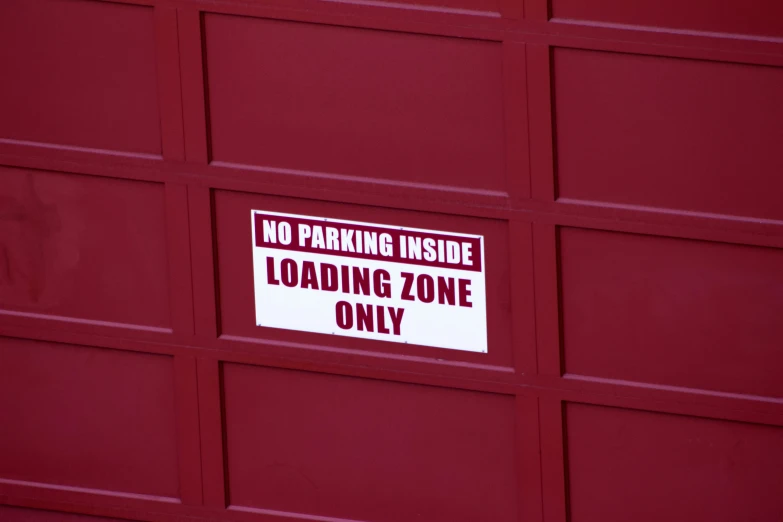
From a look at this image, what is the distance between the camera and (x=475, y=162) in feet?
17.5

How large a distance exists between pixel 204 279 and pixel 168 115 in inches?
23.4

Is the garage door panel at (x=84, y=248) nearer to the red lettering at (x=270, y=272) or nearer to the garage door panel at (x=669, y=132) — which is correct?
the red lettering at (x=270, y=272)

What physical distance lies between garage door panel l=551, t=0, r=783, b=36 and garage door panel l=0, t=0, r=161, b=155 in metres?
1.49

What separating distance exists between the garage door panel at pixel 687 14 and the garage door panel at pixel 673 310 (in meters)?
0.70

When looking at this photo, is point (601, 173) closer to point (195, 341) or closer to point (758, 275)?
point (758, 275)

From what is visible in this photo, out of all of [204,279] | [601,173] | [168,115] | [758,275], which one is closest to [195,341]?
[204,279]

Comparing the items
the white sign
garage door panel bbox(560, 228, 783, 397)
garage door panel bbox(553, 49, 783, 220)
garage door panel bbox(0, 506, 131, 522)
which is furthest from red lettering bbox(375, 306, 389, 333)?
garage door panel bbox(0, 506, 131, 522)

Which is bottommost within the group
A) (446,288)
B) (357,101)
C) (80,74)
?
(446,288)

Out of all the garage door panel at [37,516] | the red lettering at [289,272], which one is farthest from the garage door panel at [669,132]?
the garage door panel at [37,516]

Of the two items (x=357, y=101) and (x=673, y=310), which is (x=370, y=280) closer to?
(x=357, y=101)

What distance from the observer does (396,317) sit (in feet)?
18.2

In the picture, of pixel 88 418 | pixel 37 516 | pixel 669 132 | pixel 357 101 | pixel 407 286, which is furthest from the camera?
pixel 37 516

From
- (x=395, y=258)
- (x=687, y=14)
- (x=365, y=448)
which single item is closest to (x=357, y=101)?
(x=395, y=258)

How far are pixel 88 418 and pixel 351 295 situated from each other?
1.19m
